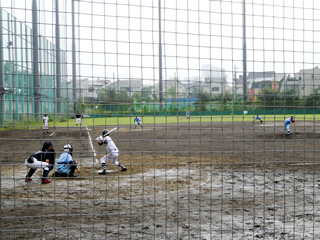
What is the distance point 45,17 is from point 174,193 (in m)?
5.33

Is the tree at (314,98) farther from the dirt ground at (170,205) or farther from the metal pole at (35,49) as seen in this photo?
the metal pole at (35,49)

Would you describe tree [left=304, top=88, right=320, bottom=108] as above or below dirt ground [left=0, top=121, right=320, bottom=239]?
above

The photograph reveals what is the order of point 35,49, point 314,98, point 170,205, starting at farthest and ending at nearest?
point 170,205
point 314,98
point 35,49

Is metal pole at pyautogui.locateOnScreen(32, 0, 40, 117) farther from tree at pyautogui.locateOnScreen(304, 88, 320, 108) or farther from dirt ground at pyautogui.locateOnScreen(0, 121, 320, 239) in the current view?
tree at pyautogui.locateOnScreen(304, 88, 320, 108)

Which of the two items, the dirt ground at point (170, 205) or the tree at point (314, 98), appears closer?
the dirt ground at point (170, 205)

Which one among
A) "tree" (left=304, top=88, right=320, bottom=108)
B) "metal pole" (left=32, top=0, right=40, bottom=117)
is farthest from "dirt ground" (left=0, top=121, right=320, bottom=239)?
"metal pole" (left=32, top=0, right=40, bottom=117)

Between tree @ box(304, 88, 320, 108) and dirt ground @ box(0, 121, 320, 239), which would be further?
tree @ box(304, 88, 320, 108)

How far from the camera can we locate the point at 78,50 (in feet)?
13.8

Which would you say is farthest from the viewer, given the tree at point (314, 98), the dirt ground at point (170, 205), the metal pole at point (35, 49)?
the tree at point (314, 98)

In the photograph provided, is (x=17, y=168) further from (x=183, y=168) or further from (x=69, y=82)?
(x=69, y=82)

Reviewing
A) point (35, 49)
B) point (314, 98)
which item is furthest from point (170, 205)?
point (35, 49)

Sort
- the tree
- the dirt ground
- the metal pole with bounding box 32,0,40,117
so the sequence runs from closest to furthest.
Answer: the metal pole with bounding box 32,0,40,117 < the dirt ground < the tree

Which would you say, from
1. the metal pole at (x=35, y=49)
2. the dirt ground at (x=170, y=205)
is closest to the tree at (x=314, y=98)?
the dirt ground at (x=170, y=205)

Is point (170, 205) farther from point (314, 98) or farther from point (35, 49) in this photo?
point (35, 49)
